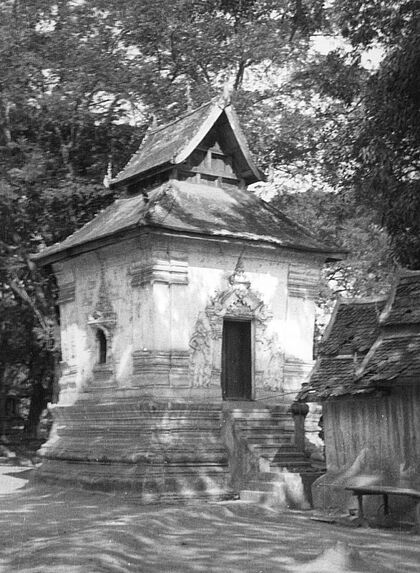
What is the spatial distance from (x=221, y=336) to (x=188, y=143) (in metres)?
4.27

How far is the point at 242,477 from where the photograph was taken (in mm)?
16766

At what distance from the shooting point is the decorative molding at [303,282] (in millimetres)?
19312

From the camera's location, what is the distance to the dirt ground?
9242 mm

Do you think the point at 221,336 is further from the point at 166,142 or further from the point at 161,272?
the point at 166,142

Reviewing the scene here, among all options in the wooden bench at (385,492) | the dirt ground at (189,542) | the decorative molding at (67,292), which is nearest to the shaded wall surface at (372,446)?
the wooden bench at (385,492)

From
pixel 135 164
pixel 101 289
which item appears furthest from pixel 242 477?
pixel 135 164

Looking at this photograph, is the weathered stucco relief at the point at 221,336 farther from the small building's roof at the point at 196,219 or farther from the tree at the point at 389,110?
the tree at the point at 389,110

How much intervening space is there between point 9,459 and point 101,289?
1386cm

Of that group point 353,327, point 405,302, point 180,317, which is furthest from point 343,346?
point 180,317

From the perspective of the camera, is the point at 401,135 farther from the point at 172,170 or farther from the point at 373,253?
the point at 373,253

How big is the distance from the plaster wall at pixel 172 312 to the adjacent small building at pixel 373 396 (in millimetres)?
3511

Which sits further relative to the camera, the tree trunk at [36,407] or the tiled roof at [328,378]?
the tree trunk at [36,407]

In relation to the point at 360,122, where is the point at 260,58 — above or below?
above

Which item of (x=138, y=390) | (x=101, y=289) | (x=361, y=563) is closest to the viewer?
(x=361, y=563)
